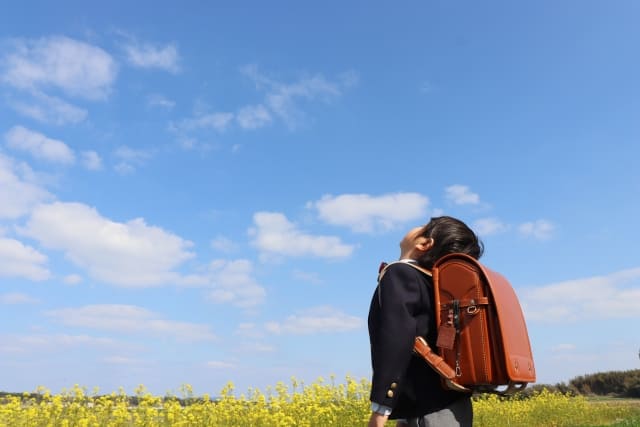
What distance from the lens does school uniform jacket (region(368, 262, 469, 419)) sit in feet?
6.98

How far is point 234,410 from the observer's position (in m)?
6.10

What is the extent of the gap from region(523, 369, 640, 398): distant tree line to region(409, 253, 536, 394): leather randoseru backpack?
2219cm

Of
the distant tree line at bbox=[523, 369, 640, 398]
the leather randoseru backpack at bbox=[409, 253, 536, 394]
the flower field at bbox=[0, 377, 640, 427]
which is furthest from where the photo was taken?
the distant tree line at bbox=[523, 369, 640, 398]

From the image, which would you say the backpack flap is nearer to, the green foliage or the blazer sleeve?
the blazer sleeve

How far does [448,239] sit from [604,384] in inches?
983

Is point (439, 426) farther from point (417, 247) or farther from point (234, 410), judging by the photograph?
point (234, 410)

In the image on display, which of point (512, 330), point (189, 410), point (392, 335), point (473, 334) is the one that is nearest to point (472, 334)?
point (473, 334)

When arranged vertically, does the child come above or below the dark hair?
below

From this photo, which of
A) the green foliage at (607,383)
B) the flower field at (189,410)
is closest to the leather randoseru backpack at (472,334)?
the flower field at (189,410)

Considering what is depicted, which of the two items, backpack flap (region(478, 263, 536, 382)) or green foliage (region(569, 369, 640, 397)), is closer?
backpack flap (region(478, 263, 536, 382))

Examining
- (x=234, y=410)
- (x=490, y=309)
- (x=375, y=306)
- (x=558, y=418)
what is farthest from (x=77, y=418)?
(x=558, y=418)

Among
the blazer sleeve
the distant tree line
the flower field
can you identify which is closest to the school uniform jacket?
the blazer sleeve

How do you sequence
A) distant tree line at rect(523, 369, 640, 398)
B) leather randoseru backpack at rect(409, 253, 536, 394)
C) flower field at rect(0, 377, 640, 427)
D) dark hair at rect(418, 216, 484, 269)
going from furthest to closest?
distant tree line at rect(523, 369, 640, 398) → flower field at rect(0, 377, 640, 427) → dark hair at rect(418, 216, 484, 269) → leather randoseru backpack at rect(409, 253, 536, 394)

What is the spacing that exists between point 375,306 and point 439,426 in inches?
20.7
